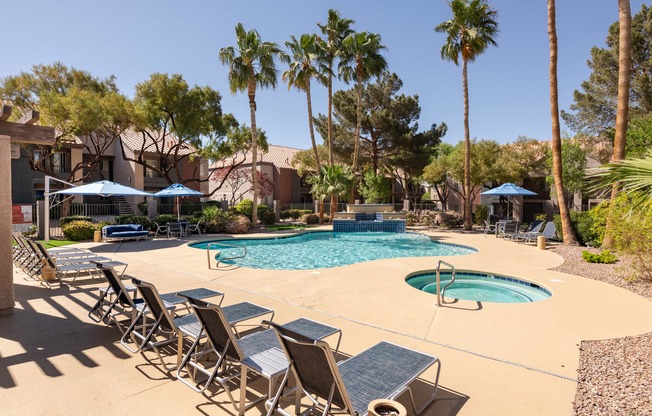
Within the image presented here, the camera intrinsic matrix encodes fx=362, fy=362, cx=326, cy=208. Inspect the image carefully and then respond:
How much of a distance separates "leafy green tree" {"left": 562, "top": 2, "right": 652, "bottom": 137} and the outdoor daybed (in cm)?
2938

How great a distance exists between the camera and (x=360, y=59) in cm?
2628

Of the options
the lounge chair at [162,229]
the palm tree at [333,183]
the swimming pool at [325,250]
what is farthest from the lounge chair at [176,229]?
the palm tree at [333,183]

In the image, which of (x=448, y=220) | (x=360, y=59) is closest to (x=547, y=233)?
(x=448, y=220)

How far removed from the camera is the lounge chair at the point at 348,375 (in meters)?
2.67

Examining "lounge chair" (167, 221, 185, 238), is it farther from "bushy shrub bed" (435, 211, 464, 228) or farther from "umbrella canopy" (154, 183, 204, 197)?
"bushy shrub bed" (435, 211, 464, 228)

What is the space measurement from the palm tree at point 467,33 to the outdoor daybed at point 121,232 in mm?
19334

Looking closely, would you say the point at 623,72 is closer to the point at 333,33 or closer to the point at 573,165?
the point at 573,165

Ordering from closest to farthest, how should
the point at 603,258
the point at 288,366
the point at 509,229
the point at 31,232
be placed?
the point at 288,366
the point at 603,258
the point at 31,232
the point at 509,229

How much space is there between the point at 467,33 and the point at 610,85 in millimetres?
11873

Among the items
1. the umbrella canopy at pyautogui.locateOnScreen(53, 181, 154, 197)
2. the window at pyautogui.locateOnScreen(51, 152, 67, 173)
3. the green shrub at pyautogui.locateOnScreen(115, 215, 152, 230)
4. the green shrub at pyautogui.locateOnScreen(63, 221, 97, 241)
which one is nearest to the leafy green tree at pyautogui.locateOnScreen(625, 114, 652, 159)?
the umbrella canopy at pyautogui.locateOnScreen(53, 181, 154, 197)

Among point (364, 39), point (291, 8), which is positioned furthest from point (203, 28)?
point (364, 39)

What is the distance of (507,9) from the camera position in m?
22.1

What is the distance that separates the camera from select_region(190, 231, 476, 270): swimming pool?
12734 millimetres

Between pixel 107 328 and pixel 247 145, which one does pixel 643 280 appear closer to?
pixel 107 328
